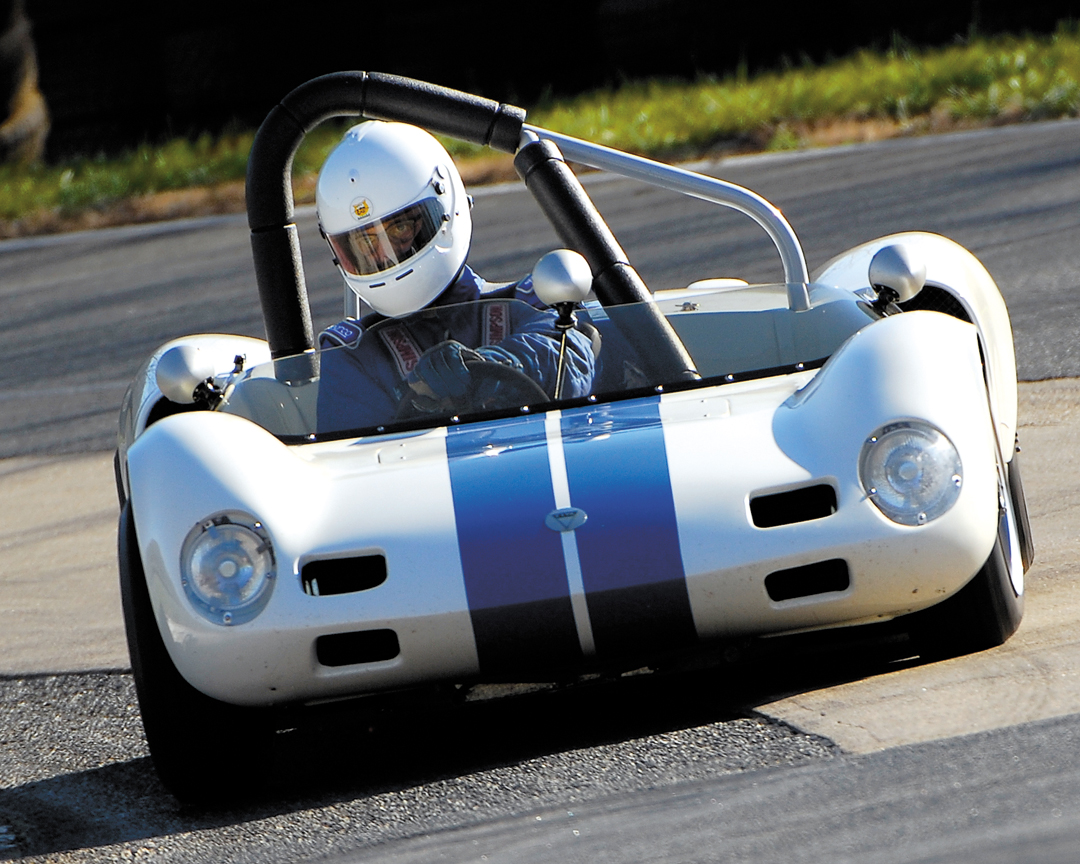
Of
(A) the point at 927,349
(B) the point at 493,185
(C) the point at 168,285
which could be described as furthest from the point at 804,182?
(A) the point at 927,349

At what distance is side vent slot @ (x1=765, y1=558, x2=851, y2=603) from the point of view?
3070 millimetres

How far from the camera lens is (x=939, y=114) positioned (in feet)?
36.4

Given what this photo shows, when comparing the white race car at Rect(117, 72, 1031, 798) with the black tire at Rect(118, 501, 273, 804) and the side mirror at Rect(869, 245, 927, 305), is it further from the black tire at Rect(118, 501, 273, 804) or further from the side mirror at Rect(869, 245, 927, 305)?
the side mirror at Rect(869, 245, 927, 305)

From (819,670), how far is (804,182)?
697cm

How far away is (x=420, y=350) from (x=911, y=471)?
1.29 metres

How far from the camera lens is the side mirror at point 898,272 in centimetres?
382

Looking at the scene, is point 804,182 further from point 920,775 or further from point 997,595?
point 920,775

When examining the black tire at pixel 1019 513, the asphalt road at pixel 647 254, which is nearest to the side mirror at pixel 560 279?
the black tire at pixel 1019 513

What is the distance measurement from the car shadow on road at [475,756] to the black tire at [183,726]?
0.02m

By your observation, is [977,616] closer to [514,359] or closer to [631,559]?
[631,559]

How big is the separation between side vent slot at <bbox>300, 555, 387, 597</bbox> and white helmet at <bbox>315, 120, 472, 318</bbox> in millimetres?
1085

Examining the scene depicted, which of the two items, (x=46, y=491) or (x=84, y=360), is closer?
(x=46, y=491)

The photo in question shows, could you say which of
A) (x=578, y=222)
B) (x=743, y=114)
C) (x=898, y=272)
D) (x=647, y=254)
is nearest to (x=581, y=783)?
(x=898, y=272)

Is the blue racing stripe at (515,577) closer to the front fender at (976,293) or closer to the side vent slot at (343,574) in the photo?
the side vent slot at (343,574)
